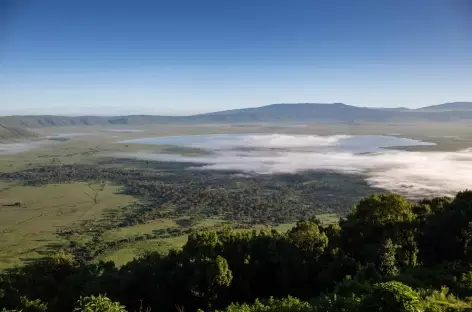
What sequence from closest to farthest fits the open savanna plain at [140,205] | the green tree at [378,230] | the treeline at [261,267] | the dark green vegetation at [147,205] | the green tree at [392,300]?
1. the green tree at [392,300]
2. the treeline at [261,267]
3. the green tree at [378,230]
4. the open savanna plain at [140,205]
5. the dark green vegetation at [147,205]

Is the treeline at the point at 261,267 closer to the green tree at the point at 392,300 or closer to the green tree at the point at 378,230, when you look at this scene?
the green tree at the point at 378,230

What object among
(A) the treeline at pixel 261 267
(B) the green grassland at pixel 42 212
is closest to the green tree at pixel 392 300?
(A) the treeline at pixel 261 267

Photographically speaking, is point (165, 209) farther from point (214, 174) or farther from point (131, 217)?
point (214, 174)

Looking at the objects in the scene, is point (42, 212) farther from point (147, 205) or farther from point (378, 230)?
point (378, 230)

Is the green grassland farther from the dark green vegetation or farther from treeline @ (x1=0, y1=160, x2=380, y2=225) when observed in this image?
treeline @ (x1=0, y1=160, x2=380, y2=225)

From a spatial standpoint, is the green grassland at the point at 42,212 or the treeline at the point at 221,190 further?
the treeline at the point at 221,190
